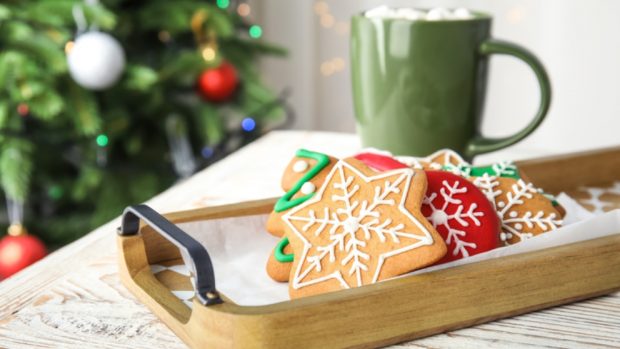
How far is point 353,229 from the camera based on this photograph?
478mm

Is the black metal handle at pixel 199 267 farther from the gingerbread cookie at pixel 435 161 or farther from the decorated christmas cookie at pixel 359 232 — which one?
the gingerbread cookie at pixel 435 161

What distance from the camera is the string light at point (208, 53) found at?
5.19 ft

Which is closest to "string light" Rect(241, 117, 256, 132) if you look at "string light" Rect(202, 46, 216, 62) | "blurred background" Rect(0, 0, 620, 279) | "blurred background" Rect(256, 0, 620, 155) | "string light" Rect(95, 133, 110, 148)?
"blurred background" Rect(0, 0, 620, 279)

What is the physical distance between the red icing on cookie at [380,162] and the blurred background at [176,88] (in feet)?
1.59

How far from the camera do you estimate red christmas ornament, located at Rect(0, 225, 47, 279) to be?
4.60 ft

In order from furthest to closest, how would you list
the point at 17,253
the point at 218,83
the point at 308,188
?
the point at 218,83, the point at 17,253, the point at 308,188

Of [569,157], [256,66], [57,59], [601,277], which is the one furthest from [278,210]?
[256,66]

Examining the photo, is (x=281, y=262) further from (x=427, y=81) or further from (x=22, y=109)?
(x=22, y=109)

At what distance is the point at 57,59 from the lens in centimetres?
131

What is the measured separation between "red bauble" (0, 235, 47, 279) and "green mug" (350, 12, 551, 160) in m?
0.85

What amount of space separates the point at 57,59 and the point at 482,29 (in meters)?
0.81

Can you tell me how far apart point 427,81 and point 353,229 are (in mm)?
367

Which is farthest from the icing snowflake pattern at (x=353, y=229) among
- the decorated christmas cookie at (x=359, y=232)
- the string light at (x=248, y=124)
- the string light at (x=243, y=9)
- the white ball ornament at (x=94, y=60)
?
the string light at (x=243, y=9)

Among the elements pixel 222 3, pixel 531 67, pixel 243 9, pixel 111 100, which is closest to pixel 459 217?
pixel 531 67
